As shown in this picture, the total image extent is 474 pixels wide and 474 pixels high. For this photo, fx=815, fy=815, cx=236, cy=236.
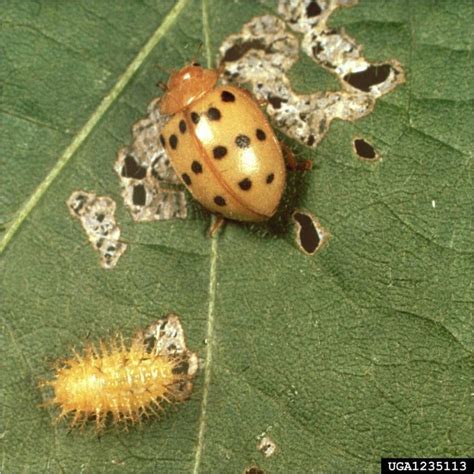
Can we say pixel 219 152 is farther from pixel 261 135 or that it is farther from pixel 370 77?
pixel 370 77

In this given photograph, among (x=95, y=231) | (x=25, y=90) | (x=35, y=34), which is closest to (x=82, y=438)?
(x=95, y=231)

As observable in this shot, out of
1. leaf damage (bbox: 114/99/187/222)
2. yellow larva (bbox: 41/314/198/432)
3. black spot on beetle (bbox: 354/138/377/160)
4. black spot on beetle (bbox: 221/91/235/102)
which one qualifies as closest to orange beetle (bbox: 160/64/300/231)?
black spot on beetle (bbox: 221/91/235/102)

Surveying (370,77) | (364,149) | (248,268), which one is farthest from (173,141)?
(370,77)

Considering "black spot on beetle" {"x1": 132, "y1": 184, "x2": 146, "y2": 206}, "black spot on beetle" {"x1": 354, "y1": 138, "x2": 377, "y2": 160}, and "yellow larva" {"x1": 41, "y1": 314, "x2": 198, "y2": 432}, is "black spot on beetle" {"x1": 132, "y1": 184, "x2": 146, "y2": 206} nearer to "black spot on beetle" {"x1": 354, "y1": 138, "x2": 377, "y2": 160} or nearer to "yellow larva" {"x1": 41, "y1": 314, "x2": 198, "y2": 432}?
"yellow larva" {"x1": 41, "y1": 314, "x2": 198, "y2": 432}

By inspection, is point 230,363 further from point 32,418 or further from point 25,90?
point 25,90

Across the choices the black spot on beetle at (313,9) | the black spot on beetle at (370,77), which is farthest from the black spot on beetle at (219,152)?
the black spot on beetle at (313,9)

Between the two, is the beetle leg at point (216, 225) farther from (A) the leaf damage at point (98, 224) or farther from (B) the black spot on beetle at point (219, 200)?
(A) the leaf damage at point (98, 224)
